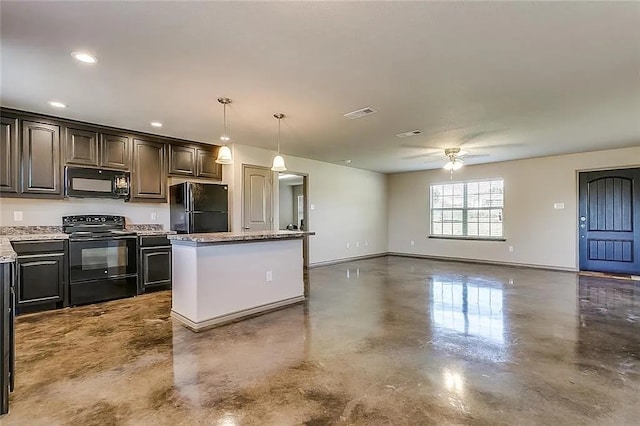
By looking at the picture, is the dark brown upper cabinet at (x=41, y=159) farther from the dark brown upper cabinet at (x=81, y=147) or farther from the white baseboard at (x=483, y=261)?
the white baseboard at (x=483, y=261)

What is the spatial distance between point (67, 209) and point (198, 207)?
1.70 metres

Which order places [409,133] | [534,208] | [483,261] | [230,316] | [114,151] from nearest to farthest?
[230,316]
[114,151]
[409,133]
[534,208]
[483,261]

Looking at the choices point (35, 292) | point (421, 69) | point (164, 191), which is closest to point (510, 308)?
point (421, 69)

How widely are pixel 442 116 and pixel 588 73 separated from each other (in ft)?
4.99

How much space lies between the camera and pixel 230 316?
360 cm

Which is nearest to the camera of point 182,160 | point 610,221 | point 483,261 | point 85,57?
point 85,57

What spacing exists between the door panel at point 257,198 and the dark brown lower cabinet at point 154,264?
4.53ft

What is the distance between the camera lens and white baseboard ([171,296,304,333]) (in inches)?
132

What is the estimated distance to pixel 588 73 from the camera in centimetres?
298

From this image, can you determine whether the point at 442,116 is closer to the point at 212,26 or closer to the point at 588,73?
the point at 588,73

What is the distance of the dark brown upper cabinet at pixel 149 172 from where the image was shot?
5.04 m

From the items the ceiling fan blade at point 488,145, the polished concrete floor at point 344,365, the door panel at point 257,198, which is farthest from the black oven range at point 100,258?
the ceiling fan blade at point 488,145

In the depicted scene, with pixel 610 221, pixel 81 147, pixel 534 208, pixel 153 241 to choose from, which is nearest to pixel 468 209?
pixel 534 208

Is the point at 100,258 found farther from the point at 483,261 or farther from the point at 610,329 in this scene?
the point at 483,261
